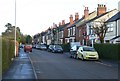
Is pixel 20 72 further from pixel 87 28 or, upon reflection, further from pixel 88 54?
Result: pixel 87 28

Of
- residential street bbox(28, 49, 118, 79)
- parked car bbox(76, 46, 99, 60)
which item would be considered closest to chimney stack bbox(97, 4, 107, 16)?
parked car bbox(76, 46, 99, 60)

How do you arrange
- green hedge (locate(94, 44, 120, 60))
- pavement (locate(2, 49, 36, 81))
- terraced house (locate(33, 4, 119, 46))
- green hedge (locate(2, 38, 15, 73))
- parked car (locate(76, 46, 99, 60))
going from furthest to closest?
1. terraced house (locate(33, 4, 119, 46))
2. parked car (locate(76, 46, 99, 60))
3. green hedge (locate(94, 44, 120, 60))
4. green hedge (locate(2, 38, 15, 73))
5. pavement (locate(2, 49, 36, 81))

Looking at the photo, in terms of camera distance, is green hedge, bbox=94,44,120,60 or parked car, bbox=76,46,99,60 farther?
parked car, bbox=76,46,99,60

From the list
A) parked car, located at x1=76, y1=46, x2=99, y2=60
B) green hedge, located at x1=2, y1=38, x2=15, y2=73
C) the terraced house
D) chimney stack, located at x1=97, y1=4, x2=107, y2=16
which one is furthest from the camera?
chimney stack, located at x1=97, y1=4, x2=107, y2=16

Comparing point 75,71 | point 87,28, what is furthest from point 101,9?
point 75,71

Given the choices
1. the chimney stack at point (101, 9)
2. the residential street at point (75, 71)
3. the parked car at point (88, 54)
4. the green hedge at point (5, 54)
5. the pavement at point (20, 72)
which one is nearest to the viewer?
the pavement at point (20, 72)

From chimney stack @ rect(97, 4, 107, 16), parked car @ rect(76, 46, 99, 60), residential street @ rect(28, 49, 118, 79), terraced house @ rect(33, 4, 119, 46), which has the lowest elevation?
residential street @ rect(28, 49, 118, 79)

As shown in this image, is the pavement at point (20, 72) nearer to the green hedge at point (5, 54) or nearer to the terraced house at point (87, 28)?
the green hedge at point (5, 54)

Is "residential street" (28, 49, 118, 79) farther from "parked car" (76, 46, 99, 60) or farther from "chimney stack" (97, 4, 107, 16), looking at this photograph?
"chimney stack" (97, 4, 107, 16)

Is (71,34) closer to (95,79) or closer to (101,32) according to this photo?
(101,32)

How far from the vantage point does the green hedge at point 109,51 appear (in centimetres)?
3173

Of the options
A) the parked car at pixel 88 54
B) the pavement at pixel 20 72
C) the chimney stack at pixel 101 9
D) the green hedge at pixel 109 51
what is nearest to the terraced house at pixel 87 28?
the chimney stack at pixel 101 9

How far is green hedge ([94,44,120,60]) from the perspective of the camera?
3173 centimetres

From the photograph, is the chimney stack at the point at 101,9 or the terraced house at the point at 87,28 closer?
the terraced house at the point at 87,28
